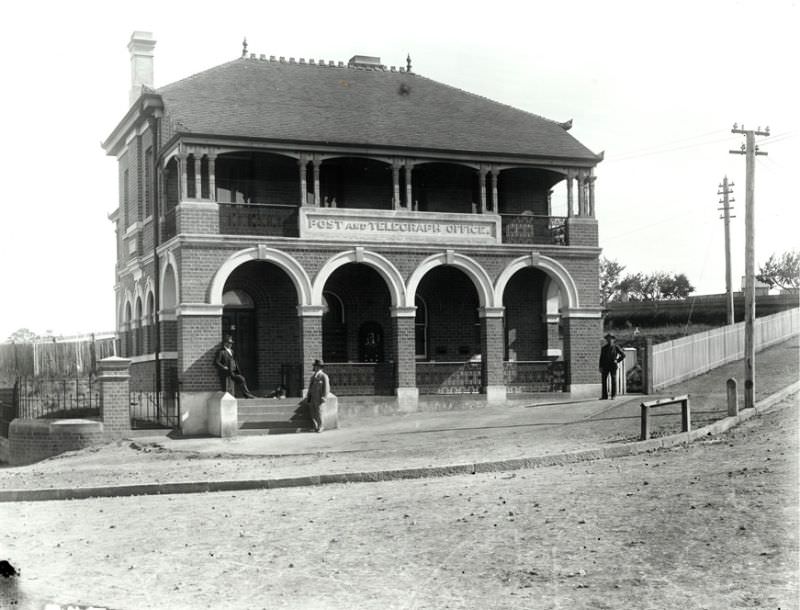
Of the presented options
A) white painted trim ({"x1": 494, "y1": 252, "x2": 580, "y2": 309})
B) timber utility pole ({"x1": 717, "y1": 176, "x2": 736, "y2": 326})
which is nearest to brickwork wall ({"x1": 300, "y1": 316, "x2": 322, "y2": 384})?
white painted trim ({"x1": 494, "y1": 252, "x2": 580, "y2": 309})

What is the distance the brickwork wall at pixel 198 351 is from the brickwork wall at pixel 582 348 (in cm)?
885

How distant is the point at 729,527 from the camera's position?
8.44m

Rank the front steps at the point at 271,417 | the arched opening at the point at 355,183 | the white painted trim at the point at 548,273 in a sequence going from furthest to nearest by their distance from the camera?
the arched opening at the point at 355,183, the white painted trim at the point at 548,273, the front steps at the point at 271,417

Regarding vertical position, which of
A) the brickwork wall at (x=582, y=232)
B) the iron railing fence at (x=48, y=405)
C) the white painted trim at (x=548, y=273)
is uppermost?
the brickwork wall at (x=582, y=232)

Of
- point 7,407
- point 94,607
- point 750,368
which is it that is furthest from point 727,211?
point 94,607

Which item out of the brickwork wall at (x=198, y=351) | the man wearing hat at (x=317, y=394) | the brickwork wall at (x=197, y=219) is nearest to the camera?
the man wearing hat at (x=317, y=394)

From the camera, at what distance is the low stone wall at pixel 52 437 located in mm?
18531

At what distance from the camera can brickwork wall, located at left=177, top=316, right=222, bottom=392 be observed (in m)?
21.4

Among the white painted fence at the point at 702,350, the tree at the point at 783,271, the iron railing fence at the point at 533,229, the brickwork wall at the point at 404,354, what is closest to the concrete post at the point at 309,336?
the brickwork wall at the point at 404,354

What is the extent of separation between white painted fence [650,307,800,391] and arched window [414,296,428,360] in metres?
5.79

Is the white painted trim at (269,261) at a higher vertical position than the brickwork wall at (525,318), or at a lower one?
higher

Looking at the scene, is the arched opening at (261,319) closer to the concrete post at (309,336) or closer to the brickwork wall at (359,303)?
the brickwork wall at (359,303)

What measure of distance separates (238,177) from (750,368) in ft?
41.3

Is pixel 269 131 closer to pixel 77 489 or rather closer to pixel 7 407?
pixel 7 407
